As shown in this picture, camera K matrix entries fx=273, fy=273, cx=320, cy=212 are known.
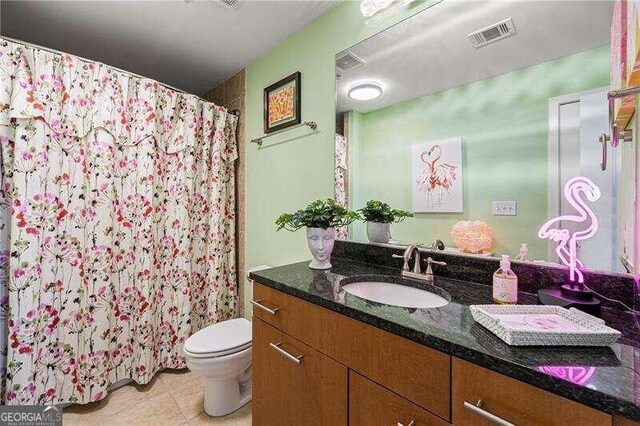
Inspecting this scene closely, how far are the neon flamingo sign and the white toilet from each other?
154 centimetres

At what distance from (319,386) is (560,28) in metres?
1.46

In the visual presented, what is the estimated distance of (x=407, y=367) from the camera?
69 cm

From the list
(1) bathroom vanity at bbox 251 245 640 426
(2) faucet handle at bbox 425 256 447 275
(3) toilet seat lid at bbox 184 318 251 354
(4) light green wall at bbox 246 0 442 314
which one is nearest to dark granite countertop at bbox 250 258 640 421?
(1) bathroom vanity at bbox 251 245 640 426

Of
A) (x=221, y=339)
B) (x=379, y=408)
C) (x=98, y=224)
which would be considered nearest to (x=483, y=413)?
(x=379, y=408)

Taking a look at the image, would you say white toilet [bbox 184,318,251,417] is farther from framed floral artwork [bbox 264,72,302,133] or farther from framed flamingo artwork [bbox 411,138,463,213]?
framed floral artwork [bbox 264,72,302,133]

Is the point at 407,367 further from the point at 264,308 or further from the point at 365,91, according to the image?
the point at 365,91

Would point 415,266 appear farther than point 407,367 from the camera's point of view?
Yes

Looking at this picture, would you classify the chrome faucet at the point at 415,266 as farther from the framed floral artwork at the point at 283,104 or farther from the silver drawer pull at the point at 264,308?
the framed floral artwork at the point at 283,104

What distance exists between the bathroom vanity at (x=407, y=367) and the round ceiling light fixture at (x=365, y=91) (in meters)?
0.91

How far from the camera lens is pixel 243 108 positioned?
2.34 metres

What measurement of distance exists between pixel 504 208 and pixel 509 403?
2.34 feet

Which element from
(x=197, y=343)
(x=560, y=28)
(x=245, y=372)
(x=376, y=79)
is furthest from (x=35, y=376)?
(x=560, y=28)

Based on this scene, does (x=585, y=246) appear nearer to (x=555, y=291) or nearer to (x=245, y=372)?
(x=555, y=291)

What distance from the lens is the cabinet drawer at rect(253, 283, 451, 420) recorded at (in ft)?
2.09
